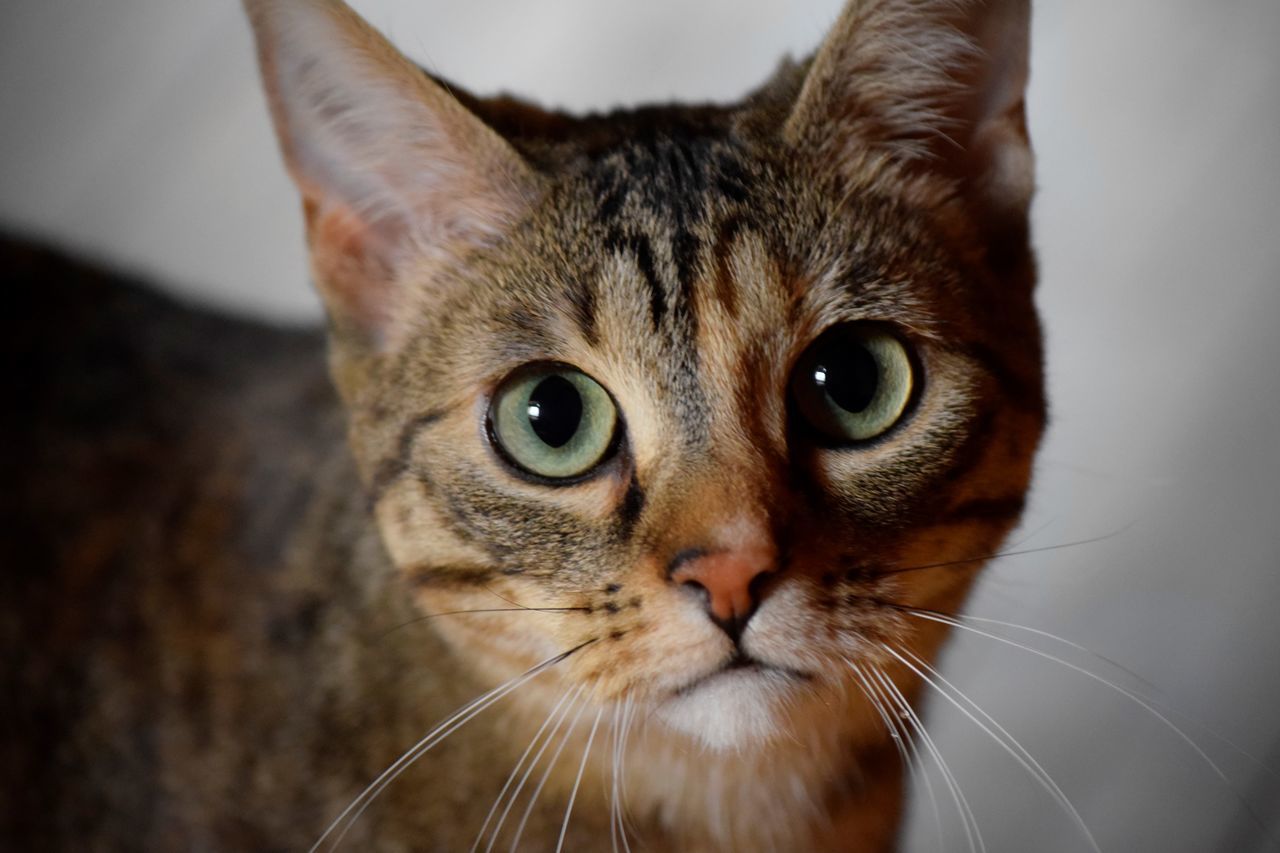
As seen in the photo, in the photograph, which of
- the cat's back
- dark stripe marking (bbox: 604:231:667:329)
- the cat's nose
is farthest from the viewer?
the cat's back

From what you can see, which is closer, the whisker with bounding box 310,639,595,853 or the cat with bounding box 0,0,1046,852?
the cat with bounding box 0,0,1046,852

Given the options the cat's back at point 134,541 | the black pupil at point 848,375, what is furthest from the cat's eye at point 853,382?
the cat's back at point 134,541

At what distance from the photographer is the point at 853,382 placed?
2.75 ft

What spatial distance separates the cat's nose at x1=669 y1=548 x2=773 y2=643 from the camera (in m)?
0.73

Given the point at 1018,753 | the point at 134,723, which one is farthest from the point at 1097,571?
the point at 134,723

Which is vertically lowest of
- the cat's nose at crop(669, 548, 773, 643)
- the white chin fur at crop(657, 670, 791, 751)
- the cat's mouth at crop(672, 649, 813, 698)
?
the white chin fur at crop(657, 670, 791, 751)

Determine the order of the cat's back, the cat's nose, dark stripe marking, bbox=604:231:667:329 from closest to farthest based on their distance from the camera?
the cat's nose, dark stripe marking, bbox=604:231:667:329, the cat's back

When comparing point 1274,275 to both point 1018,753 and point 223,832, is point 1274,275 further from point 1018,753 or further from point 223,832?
point 223,832

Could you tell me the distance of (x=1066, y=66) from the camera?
941 mm

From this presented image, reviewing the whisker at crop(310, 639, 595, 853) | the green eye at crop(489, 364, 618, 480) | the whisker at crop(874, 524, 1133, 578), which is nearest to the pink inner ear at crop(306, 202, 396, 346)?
the green eye at crop(489, 364, 618, 480)

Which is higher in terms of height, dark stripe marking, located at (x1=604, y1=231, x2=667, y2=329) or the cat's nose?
dark stripe marking, located at (x1=604, y1=231, x2=667, y2=329)

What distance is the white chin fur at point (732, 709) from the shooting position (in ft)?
2.55

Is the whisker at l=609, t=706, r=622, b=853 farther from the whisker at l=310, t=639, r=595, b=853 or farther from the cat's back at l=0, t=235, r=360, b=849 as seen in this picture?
the cat's back at l=0, t=235, r=360, b=849

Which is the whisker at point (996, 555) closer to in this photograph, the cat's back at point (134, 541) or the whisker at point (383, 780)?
the whisker at point (383, 780)
